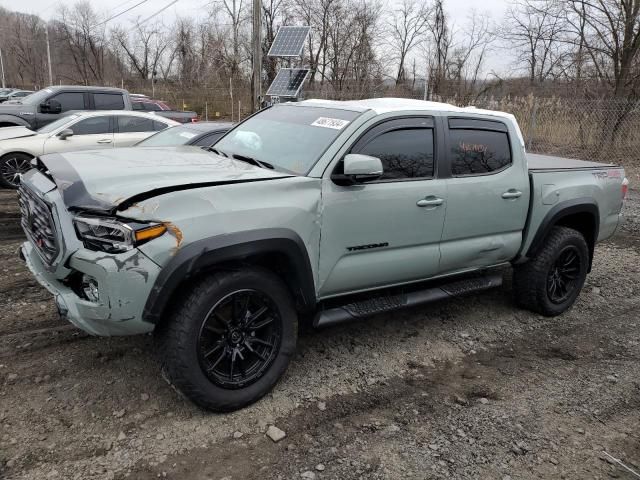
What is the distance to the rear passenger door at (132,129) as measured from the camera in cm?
972

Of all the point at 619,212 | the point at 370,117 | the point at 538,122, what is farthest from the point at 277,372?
the point at 538,122

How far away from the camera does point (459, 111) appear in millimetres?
4375

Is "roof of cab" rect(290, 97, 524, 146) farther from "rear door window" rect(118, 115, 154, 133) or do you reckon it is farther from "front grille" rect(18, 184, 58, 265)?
"rear door window" rect(118, 115, 154, 133)

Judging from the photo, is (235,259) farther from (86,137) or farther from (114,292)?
(86,137)

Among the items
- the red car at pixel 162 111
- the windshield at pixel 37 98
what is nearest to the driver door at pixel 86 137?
the windshield at pixel 37 98

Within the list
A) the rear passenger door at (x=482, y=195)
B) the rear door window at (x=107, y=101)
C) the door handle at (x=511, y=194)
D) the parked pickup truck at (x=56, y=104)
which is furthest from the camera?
the rear door window at (x=107, y=101)

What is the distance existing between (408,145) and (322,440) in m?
2.17

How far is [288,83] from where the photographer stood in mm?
13555

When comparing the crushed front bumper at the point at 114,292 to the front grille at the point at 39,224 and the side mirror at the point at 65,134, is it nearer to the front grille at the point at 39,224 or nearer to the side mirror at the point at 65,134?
the front grille at the point at 39,224

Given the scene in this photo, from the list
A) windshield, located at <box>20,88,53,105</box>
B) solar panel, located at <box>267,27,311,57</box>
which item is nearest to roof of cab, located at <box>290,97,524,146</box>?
windshield, located at <box>20,88,53,105</box>

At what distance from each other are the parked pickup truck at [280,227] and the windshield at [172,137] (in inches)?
121

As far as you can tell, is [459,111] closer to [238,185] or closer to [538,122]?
[238,185]

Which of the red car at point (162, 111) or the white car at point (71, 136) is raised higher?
the red car at point (162, 111)

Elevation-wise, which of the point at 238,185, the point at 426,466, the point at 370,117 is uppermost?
the point at 370,117
